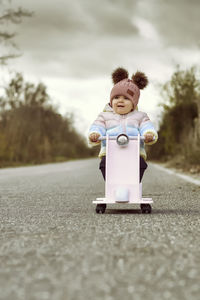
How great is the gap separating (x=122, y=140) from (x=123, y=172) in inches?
13.1

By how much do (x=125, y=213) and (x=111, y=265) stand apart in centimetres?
228

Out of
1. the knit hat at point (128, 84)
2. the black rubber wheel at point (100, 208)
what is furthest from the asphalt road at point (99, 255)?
the knit hat at point (128, 84)

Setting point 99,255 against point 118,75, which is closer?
point 99,255

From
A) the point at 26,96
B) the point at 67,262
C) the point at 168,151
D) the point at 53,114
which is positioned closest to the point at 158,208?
the point at 67,262

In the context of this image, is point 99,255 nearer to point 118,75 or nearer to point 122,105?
point 122,105

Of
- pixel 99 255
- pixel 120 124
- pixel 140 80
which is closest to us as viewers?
pixel 99 255

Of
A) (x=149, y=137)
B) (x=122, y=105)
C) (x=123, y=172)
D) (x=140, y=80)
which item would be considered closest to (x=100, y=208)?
(x=123, y=172)

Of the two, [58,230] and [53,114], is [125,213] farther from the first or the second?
[53,114]

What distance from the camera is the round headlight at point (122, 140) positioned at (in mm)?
4598

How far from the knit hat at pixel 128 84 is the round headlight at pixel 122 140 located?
49 cm

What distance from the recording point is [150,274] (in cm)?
233

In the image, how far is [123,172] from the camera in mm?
4707

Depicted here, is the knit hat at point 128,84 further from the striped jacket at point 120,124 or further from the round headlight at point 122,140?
the round headlight at point 122,140

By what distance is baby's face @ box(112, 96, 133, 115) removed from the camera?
193 inches
